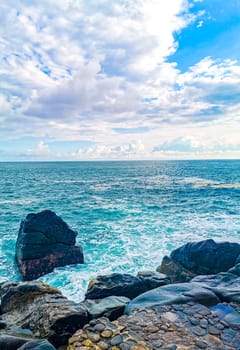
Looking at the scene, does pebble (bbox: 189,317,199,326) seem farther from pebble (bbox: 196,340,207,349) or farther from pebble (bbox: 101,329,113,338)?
pebble (bbox: 101,329,113,338)

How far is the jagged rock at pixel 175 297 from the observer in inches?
310

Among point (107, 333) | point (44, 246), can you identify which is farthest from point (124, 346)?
point (44, 246)

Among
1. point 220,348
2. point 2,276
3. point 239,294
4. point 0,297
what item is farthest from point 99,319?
point 2,276

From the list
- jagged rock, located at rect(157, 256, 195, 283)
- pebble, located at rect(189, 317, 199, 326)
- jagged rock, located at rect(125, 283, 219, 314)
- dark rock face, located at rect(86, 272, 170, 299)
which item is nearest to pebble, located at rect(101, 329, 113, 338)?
jagged rock, located at rect(125, 283, 219, 314)

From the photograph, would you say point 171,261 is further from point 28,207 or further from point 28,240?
point 28,207

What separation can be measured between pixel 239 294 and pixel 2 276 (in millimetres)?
12402

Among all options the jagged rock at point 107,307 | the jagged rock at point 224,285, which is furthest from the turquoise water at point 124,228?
the jagged rock at point 224,285

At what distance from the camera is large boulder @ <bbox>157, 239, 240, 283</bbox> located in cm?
1258

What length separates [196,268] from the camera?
1266cm

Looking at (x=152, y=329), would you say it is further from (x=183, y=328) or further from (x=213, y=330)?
(x=213, y=330)

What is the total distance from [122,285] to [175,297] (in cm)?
250

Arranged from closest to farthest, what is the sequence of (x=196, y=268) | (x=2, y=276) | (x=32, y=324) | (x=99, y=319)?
(x=99, y=319) → (x=32, y=324) → (x=196, y=268) → (x=2, y=276)

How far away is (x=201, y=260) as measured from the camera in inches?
504

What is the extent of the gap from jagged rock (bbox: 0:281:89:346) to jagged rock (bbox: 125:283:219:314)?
62.4 inches
